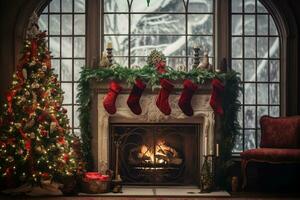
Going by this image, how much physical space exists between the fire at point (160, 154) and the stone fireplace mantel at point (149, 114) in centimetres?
39

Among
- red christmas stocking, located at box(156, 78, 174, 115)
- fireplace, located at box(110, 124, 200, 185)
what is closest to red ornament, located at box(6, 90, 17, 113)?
fireplace, located at box(110, 124, 200, 185)

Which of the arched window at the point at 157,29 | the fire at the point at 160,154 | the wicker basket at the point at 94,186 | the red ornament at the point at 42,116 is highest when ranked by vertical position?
the arched window at the point at 157,29

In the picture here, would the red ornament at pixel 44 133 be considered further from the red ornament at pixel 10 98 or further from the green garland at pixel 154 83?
the green garland at pixel 154 83

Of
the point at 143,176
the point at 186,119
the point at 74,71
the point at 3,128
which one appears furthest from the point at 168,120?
the point at 3,128

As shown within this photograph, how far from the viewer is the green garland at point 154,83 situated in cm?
828

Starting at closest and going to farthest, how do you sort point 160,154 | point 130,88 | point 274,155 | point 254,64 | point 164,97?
point 274,155
point 164,97
point 130,88
point 160,154
point 254,64

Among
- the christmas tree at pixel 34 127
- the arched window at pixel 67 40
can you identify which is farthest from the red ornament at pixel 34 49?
the arched window at pixel 67 40

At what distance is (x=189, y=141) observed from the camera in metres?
8.60

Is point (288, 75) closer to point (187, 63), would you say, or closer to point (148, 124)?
point (187, 63)

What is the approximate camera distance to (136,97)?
825 centimetres

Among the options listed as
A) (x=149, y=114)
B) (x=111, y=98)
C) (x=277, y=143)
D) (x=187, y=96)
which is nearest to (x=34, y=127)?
(x=111, y=98)

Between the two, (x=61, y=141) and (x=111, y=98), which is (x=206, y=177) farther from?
(x=61, y=141)

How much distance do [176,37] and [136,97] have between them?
118cm

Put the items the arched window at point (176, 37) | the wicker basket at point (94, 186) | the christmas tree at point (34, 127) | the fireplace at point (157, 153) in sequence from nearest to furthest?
1. the christmas tree at point (34, 127)
2. the wicker basket at point (94, 186)
3. the fireplace at point (157, 153)
4. the arched window at point (176, 37)
